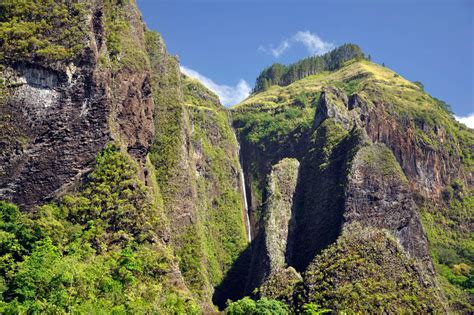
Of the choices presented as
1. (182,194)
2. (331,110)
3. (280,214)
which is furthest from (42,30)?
(331,110)

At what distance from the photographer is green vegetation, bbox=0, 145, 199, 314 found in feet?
148

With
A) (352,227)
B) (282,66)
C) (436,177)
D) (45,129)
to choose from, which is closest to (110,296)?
(45,129)

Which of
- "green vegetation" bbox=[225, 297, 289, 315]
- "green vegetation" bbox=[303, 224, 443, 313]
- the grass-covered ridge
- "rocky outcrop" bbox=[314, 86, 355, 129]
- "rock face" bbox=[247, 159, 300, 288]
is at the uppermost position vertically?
the grass-covered ridge

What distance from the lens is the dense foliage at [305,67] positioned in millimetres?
170250

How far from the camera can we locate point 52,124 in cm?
6188

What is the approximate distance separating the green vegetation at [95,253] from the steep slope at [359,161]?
1901cm

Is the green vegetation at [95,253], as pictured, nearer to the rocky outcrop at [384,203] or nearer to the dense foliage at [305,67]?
the rocky outcrop at [384,203]

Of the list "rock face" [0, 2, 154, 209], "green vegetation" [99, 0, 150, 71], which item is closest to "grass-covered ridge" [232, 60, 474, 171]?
"green vegetation" [99, 0, 150, 71]

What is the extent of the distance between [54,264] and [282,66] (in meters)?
136

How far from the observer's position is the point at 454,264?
3593 inches

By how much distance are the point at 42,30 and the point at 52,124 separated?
1189 cm

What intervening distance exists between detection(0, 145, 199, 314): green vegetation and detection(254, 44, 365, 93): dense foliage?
11056 cm

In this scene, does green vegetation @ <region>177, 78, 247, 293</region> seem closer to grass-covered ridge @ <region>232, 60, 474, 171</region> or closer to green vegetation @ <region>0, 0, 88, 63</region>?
grass-covered ridge @ <region>232, 60, 474, 171</region>

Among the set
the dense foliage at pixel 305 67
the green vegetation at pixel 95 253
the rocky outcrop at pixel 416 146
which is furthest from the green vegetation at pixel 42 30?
the dense foliage at pixel 305 67
